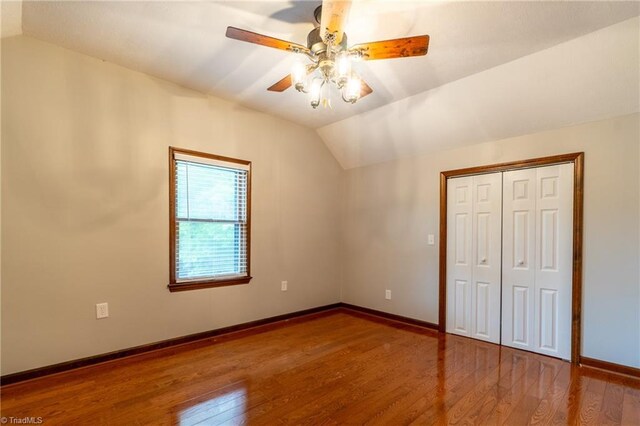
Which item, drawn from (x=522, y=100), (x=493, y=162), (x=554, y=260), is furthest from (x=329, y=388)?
(x=522, y=100)

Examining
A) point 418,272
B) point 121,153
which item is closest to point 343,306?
point 418,272

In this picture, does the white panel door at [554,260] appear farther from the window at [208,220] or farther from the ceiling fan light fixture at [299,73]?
the window at [208,220]

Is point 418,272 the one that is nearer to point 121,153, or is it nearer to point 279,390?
point 279,390

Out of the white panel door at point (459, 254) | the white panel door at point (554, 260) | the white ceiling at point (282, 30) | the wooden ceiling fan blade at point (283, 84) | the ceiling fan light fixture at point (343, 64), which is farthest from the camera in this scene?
the white panel door at point (459, 254)

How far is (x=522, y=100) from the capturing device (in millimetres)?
2908

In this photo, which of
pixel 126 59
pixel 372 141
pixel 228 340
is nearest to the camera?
pixel 126 59

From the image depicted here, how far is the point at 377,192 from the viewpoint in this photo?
4.48 meters

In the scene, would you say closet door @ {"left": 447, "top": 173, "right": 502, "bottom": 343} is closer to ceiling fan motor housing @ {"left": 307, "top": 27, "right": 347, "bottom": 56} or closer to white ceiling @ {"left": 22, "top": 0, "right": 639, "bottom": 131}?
white ceiling @ {"left": 22, "top": 0, "right": 639, "bottom": 131}

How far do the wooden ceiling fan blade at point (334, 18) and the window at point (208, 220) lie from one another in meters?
2.09

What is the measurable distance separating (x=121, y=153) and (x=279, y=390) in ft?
8.12

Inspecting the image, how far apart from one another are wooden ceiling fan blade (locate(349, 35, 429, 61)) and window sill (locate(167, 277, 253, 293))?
2690mm

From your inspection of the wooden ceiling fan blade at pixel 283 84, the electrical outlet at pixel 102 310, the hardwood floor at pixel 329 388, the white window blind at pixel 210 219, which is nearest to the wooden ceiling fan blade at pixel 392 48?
the wooden ceiling fan blade at pixel 283 84

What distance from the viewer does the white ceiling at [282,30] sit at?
2.02 meters

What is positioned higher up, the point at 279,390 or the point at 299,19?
the point at 299,19
